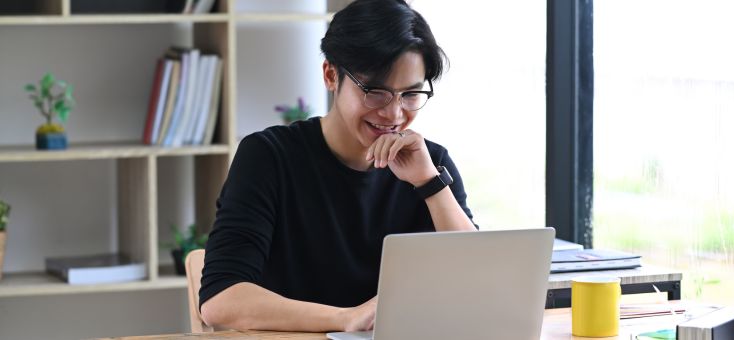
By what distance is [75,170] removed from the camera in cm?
338

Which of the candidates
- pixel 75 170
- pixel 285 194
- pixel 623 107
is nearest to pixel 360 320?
pixel 285 194

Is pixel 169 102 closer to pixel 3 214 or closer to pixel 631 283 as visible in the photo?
pixel 3 214

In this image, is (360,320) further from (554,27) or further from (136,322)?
(136,322)

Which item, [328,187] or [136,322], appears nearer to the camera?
[328,187]

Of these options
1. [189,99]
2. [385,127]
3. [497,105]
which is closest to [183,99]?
[189,99]

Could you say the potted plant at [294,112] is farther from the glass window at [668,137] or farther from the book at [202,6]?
the glass window at [668,137]

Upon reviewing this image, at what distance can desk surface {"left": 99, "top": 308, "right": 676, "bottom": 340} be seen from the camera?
1.74m

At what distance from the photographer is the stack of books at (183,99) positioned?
10.6 feet

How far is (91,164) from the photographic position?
340cm

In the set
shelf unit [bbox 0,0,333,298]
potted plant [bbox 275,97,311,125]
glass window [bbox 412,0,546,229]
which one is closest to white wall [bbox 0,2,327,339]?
shelf unit [bbox 0,0,333,298]

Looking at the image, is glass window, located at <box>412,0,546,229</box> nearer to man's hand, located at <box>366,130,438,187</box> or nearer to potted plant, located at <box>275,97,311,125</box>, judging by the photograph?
potted plant, located at <box>275,97,311,125</box>

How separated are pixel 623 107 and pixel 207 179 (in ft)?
4.49

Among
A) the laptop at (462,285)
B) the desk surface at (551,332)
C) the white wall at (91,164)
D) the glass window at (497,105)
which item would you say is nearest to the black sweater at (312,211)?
the desk surface at (551,332)

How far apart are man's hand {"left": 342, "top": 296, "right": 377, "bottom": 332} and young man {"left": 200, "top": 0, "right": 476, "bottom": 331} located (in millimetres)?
209
